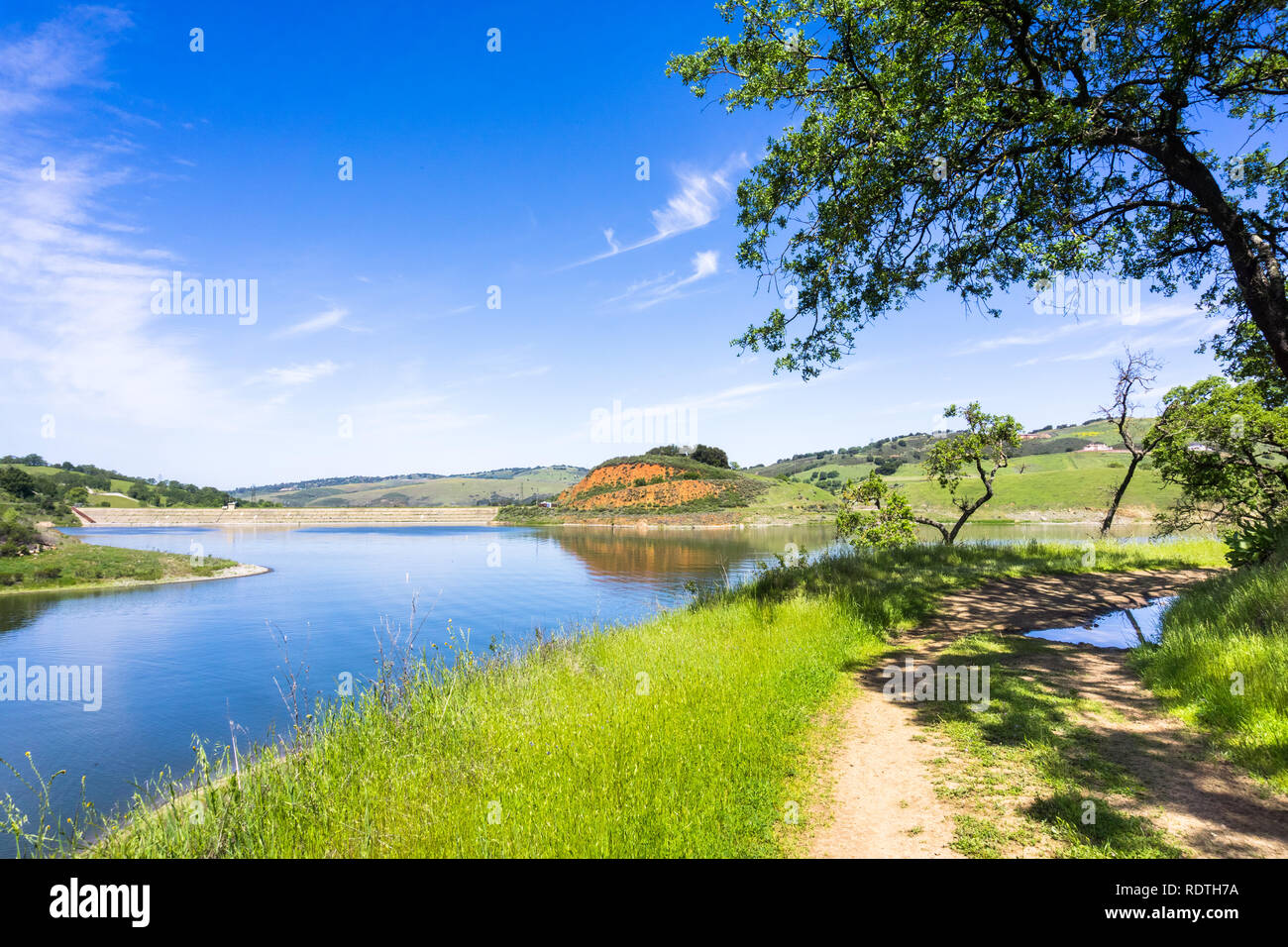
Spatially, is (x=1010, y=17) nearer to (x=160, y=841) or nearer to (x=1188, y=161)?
(x=1188, y=161)

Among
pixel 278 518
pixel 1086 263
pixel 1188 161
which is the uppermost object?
pixel 1188 161

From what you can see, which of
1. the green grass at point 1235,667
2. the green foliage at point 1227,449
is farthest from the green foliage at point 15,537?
the green foliage at point 1227,449

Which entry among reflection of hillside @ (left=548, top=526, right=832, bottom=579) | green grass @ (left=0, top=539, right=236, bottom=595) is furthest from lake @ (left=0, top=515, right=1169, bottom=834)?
green grass @ (left=0, top=539, right=236, bottom=595)

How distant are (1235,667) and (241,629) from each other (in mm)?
29229

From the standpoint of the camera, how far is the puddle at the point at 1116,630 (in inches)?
356

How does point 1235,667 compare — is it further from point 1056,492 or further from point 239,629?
point 1056,492

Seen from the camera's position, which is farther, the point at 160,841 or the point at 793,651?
the point at 793,651

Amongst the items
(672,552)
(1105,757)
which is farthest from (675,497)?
(1105,757)

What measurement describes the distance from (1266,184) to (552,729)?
18205 millimetres

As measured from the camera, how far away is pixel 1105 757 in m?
5.01
